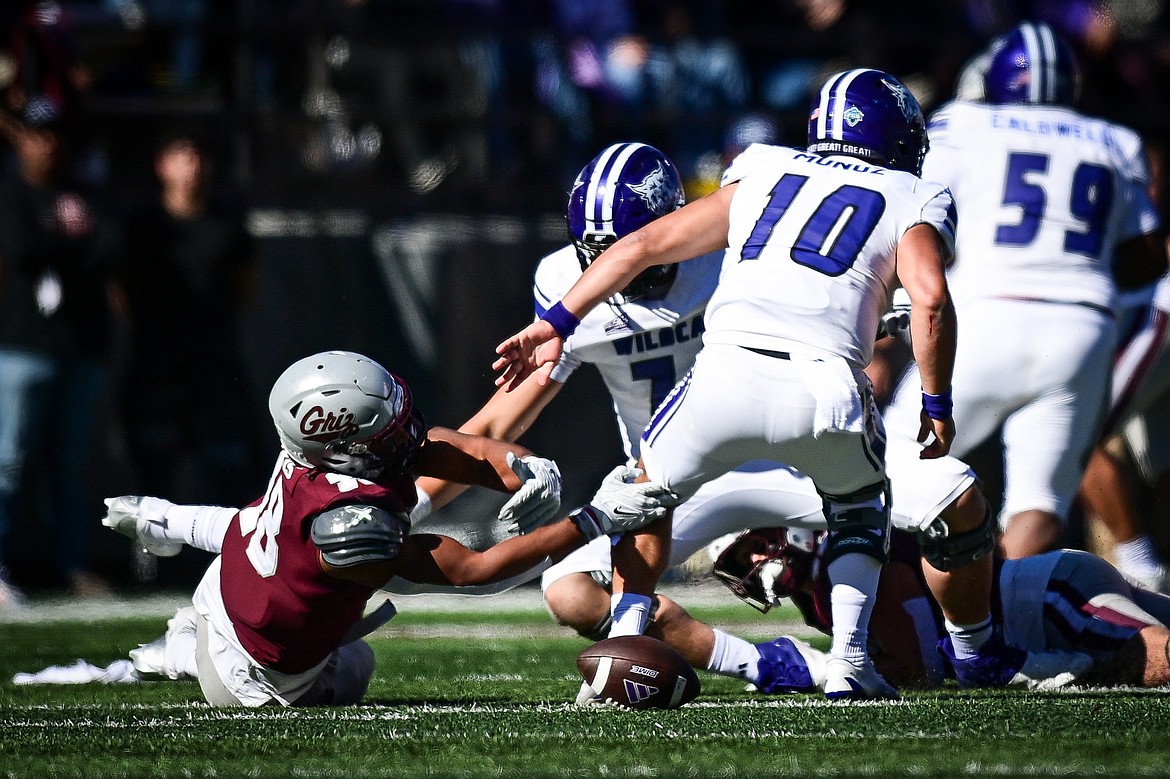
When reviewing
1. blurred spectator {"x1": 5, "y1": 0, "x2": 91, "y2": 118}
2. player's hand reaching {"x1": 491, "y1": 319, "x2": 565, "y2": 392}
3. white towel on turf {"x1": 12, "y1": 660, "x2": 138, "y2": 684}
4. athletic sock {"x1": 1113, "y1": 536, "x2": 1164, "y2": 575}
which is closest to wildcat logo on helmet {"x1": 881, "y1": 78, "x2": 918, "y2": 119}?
player's hand reaching {"x1": 491, "y1": 319, "x2": 565, "y2": 392}

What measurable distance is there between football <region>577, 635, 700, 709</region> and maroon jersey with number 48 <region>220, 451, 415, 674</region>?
608mm

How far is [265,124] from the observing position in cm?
916

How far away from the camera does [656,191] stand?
4.81 metres

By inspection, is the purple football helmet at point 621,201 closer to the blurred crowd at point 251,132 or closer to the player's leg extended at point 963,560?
the player's leg extended at point 963,560

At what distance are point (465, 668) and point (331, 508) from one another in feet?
5.35

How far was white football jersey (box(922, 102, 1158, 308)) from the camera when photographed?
5840mm

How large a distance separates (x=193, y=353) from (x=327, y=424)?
4646mm

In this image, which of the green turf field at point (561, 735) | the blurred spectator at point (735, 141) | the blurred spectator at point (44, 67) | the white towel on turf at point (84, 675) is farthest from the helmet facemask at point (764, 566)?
the blurred spectator at point (44, 67)

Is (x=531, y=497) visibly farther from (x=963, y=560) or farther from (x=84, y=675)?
(x=84, y=675)

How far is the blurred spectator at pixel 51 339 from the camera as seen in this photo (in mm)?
7797

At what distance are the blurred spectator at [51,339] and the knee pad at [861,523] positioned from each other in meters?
4.80

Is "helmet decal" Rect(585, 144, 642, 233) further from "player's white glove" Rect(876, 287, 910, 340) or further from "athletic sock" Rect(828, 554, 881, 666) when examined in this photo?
"athletic sock" Rect(828, 554, 881, 666)

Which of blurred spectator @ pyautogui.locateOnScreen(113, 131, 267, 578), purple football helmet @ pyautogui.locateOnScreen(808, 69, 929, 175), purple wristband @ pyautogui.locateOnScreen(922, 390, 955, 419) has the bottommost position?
blurred spectator @ pyautogui.locateOnScreen(113, 131, 267, 578)

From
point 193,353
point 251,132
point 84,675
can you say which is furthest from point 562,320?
point 251,132
